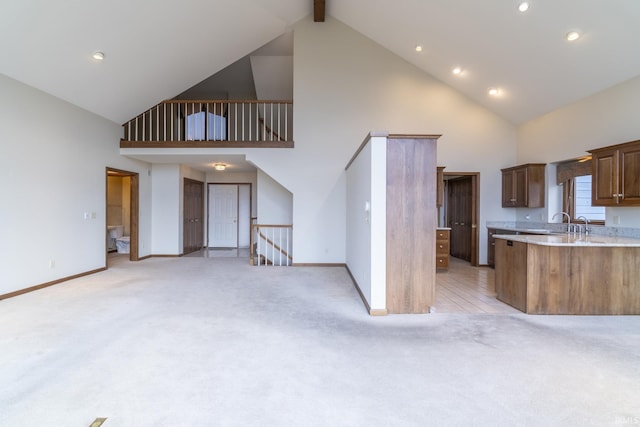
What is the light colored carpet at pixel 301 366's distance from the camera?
1788 mm

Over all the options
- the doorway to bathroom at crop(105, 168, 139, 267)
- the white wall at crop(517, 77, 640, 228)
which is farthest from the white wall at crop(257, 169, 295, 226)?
the white wall at crop(517, 77, 640, 228)

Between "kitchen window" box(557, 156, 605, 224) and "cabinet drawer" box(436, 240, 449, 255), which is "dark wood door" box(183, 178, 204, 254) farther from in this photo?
"kitchen window" box(557, 156, 605, 224)

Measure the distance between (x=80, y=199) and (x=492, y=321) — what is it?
21.5 feet

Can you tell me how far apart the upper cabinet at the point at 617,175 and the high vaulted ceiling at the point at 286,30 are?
1147 mm

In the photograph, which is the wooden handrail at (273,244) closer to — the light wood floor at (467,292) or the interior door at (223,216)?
the interior door at (223,216)

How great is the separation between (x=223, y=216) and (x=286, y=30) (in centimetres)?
555

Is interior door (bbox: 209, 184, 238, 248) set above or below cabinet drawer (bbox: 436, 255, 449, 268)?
above

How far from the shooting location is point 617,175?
12.5 feet

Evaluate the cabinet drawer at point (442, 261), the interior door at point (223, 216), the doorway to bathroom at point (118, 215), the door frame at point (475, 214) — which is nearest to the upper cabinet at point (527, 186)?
the door frame at point (475, 214)

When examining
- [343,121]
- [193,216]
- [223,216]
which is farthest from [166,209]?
[343,121]

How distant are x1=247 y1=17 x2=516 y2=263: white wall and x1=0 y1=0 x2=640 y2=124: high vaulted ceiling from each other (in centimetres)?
30

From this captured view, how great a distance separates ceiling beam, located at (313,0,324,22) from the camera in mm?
5793

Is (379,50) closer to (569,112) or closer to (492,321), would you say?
(569,112)

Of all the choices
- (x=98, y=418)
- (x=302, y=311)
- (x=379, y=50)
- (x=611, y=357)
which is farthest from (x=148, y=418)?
(x=379, y=50)
